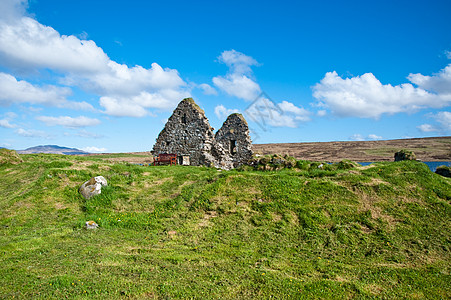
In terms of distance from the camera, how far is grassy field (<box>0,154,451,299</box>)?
670 cm

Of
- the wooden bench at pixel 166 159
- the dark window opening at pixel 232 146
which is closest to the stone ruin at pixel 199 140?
the dark window opening at pixel 232 146

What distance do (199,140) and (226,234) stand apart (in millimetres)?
14151

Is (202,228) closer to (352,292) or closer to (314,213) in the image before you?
(314,213)

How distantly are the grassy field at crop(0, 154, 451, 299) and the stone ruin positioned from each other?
7162 millimetres

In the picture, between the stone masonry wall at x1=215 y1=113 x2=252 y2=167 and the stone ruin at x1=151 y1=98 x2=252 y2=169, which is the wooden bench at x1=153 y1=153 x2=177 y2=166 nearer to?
the stone ruin at x1=151 y1=98 x2=252 y2=169

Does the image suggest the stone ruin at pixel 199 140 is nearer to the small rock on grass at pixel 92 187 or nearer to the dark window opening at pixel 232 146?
the dark window opening at pixel 232 146

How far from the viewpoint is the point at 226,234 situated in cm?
1042

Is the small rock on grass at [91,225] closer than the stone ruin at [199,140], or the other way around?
the small rock on grass at [91,225]

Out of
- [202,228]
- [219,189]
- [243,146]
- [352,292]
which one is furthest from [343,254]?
[243,146]

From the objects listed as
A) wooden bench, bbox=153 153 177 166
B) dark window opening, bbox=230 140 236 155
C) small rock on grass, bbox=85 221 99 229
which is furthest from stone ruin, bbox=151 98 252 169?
small rock on grass, bbox=85 221 99 229

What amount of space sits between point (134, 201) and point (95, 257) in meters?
5.67

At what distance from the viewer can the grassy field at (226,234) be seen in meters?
6.70

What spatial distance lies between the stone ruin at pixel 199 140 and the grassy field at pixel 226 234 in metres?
7.16

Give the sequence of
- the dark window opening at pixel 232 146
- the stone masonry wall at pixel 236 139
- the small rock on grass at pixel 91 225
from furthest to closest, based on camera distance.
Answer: the dark window opening at pixel 232 146 < the stone masonry wall at pixel 236 139 < the small rock on grass at pixel 91 225
